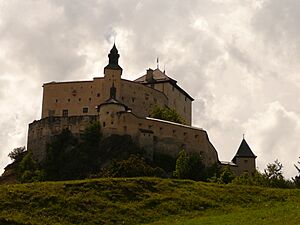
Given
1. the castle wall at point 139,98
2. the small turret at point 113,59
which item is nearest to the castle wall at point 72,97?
the small turret at point 113,59

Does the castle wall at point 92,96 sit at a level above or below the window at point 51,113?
above

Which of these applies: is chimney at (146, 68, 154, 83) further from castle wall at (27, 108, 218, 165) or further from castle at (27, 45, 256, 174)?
castle wall at (27, 108, 218, 165)

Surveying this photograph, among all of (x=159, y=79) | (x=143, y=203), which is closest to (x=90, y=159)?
(x=159, y=79)

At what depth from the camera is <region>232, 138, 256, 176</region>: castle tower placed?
10781 cm

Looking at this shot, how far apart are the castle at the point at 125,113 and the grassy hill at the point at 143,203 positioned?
2055 inches

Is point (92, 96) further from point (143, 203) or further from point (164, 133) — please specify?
point (143, 203)

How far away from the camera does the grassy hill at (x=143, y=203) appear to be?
3544 cm

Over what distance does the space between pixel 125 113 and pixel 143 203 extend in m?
58.8

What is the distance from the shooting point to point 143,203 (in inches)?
1553

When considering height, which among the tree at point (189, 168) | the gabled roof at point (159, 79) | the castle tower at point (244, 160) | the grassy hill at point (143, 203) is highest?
the gabled roof at point (159, 79)

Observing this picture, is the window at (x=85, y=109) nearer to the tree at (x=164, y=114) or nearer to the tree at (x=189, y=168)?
the tree at (x=164, y=114)

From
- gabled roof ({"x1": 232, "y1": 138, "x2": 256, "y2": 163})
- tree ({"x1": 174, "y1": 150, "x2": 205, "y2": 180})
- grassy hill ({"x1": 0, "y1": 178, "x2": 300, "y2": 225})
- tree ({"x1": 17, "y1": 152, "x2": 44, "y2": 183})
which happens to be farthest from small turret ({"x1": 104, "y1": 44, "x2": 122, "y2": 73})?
grassy hill ({"x1": 0, "y1": 178, "x2": 300, "y2": 225})

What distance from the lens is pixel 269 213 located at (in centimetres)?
3481

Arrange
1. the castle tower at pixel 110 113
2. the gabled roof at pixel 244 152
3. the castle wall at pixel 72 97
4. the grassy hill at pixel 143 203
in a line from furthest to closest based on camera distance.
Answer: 1. the castle wall at pixel 72 97
2. the gabled roof at pixel 244 152
3. the castle tower at pixel 110 113
4. the grassy hill at pixel 143 203
